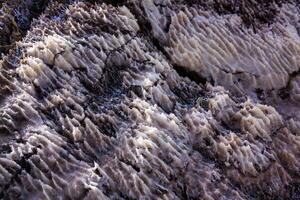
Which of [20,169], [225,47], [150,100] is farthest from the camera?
[225,47]

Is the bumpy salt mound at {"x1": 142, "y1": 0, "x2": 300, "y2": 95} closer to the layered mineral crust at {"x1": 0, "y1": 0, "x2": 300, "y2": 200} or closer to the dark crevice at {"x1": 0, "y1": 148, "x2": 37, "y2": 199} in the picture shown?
the layered mineral crust at {"x1": 0, "y1": 0, "x2": 300, "y2": 200}

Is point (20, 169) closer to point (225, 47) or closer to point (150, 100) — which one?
point (150, 100)

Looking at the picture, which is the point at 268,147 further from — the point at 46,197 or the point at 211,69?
the point at 46,197

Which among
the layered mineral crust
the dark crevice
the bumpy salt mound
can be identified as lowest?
the dark crevice

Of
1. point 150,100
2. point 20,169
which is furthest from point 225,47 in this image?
point 20,169

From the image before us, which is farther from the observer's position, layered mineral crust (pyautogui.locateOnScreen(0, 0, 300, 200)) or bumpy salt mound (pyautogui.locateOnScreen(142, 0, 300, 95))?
bumpy salt mound (pyautogui.locateOnScreen(142, 0, 300, 95))

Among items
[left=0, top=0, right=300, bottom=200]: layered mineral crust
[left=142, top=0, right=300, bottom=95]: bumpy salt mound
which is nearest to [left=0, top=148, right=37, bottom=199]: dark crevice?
[left=0, top=0, right=300, bottom=200]: layered mineral crust

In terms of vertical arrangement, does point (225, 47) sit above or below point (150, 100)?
above

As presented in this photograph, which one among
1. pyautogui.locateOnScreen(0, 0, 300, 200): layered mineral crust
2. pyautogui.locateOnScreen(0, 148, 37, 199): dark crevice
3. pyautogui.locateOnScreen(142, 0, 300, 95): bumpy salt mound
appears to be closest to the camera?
pyautogui.locateOnScreen(0, 148, 37, 199): dark crevice
